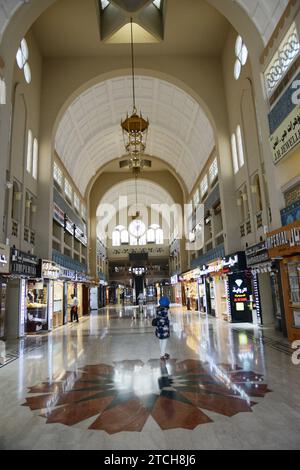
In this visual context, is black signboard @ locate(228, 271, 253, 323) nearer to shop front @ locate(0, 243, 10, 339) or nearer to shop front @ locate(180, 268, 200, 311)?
shop front @ locate(180, 268, 200, 311)

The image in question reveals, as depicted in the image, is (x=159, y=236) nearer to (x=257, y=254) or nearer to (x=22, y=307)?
(x=22, y=307)

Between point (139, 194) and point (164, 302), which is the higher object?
point (139, 194)

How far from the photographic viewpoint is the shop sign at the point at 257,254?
1082cm

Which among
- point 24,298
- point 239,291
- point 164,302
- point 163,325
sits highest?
point 24,298

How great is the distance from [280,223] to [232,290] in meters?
6.10

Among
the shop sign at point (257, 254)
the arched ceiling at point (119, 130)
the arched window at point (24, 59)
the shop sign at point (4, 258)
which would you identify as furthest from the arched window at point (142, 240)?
the shop sign at point (4, 258)

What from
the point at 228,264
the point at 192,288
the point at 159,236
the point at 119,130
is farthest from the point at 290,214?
the point at 159,236

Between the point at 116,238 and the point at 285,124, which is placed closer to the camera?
the point at 285,124

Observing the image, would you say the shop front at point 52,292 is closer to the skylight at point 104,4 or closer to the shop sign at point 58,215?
the shop sign at point 58,215

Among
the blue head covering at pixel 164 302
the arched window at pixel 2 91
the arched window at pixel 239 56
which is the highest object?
the arched window at pixel 239 56

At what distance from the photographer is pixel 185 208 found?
28.4 meters

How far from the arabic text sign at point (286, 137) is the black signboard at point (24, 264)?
31.2 feet

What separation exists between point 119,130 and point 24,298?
16.2 metres
